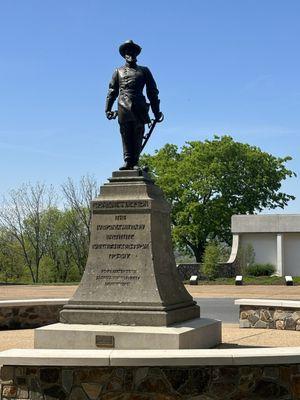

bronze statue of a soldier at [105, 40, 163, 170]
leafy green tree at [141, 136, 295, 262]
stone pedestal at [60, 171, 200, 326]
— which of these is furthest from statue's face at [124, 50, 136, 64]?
leafy green tree at [141, 136, 295, 262]

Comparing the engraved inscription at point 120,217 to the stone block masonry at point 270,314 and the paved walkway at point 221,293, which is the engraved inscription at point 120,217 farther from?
the paved walkway at point 221,293

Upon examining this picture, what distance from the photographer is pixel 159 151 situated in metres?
55.2

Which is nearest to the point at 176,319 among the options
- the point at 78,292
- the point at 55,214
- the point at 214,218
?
the point at 78,292

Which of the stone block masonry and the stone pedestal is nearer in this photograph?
the stone pedestal

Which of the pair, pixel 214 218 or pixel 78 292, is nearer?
pixel 78 292

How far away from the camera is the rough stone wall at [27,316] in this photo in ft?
47.2

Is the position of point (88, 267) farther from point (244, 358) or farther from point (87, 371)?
point (244, 358)

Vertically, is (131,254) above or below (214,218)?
below

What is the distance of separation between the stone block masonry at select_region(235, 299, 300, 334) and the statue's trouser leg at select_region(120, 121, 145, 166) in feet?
17.8

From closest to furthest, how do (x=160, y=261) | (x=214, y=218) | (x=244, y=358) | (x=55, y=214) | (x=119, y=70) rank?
(x=244, y=358)
(x=160, y=261)
(x=119, y=70)
(x=214, y=218)
(x=55, y=214)

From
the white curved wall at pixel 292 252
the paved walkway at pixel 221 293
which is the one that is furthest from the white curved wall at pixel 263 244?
the paved walkway at pixel 221 293

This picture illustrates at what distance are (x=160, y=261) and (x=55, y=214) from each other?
1799 inches

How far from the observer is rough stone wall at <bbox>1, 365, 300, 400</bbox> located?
6941 mm

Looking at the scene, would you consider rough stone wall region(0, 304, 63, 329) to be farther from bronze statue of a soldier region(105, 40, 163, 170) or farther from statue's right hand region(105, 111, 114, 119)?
statue's right hand region(105, 111, 114, 119)
